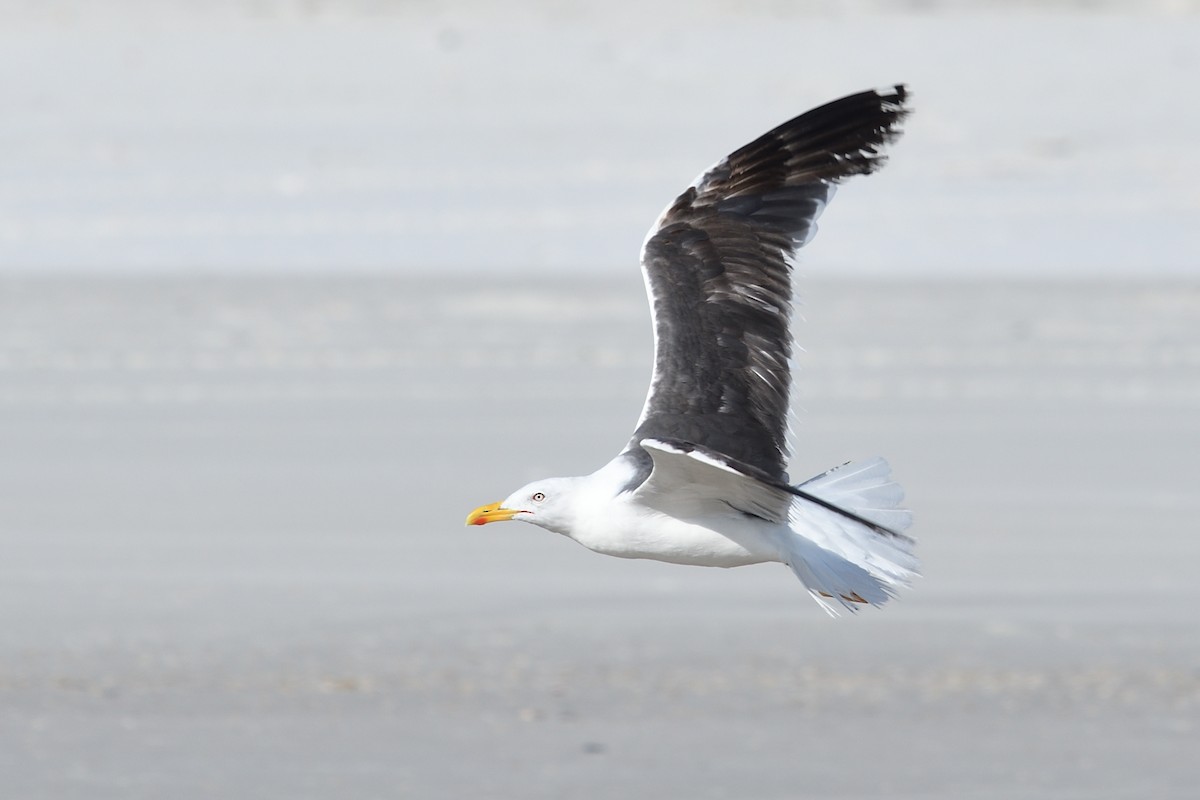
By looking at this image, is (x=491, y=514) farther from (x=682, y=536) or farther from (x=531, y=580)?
(x=531, y=580)

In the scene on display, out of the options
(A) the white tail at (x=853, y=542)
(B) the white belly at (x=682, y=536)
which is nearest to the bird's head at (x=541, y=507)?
(B) the white belly at (x=682, y=536)

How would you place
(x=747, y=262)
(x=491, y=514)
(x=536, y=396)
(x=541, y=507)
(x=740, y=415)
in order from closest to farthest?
(x=541, y=507)
(x=491, y=514)
(x=740, y=415)
(x=747, y=262)
(x=536, y=396)

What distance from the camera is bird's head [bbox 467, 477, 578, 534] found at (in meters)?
7.39

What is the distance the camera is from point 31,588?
12430mm

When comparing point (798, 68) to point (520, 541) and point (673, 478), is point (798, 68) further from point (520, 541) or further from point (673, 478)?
point (673, 478)

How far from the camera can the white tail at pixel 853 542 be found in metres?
7.25

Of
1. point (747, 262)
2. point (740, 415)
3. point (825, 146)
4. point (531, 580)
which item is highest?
point (825, 146)

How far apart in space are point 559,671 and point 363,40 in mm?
15208

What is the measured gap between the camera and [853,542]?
750cm

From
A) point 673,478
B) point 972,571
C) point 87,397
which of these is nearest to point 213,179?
point 87,397

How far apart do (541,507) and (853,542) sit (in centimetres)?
104

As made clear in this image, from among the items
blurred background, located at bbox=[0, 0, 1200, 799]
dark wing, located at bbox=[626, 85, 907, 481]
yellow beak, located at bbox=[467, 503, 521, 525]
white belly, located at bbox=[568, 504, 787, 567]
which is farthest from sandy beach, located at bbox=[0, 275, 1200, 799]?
white belly, located at bbox=[568, 504, 787, 567]

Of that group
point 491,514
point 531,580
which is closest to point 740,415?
point 491,514

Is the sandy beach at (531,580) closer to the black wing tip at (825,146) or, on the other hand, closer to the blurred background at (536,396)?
the blurred background at (536,396)
